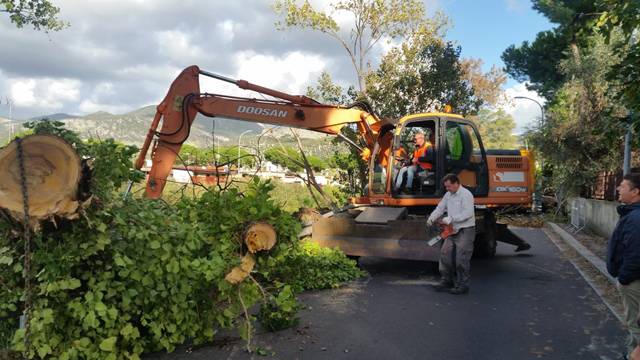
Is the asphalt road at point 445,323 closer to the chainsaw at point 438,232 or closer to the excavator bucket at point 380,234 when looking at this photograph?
the excavator bucket at point 380,234

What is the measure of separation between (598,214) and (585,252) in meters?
4.43

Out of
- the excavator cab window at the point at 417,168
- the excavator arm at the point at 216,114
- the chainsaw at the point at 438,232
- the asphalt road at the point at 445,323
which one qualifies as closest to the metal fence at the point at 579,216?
the asphalt road at the point at 445,323

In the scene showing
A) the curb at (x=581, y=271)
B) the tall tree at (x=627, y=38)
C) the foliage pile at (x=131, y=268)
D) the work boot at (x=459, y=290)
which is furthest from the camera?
the work boot at (x=459, y=290)

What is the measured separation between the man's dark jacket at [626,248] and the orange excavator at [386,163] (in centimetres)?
436

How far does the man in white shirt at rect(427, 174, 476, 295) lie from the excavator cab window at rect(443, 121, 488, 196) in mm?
2084

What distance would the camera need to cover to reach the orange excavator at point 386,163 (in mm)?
9227

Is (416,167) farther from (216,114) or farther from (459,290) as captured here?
(216,114)

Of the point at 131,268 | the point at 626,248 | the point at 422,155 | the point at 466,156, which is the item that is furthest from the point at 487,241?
the point at 131,268

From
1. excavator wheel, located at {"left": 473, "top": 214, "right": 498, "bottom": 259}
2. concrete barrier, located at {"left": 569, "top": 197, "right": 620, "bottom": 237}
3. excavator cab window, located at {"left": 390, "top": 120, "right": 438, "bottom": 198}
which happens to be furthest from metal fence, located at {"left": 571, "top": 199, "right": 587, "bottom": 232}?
excavator cab window, located at {"left": 390, "top": 120, "right": 438, "bottom": 198}

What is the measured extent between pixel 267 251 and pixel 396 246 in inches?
175

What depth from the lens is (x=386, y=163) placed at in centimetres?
1086

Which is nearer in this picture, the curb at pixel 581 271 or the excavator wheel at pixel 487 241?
the curb at pixel 581 271

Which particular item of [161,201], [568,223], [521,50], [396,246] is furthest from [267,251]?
[521,50]

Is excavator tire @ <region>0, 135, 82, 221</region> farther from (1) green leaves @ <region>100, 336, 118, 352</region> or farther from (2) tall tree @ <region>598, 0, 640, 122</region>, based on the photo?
(2) tall tree @ <region>598, 0, 640, 122</region>
